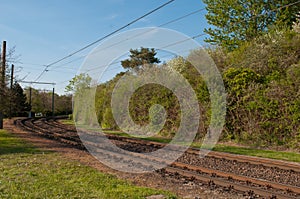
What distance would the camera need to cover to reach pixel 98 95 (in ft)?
96.4

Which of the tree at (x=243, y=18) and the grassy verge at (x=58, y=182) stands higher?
the tree at (x=243, y=18)

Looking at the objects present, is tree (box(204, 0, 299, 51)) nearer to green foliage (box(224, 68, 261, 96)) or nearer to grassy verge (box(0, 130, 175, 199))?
green foliage (box(224, 68, 261, 96))

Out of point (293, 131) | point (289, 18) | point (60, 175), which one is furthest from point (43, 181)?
point (289, 18)

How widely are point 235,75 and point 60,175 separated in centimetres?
1127

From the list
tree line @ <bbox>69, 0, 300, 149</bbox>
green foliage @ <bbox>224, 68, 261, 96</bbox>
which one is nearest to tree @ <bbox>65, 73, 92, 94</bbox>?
tree line @ <bbox>69, 0, 300, 149</bbox>

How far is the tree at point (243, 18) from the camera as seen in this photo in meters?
26.7

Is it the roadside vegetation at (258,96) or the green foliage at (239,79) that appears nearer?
the roadside vegetation at (258,96)

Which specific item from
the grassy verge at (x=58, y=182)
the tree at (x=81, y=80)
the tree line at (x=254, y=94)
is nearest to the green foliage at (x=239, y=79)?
the tree line at (x=254, y=94)

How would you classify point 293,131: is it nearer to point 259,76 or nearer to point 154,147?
point 259,76

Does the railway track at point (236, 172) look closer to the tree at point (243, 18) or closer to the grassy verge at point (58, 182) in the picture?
the grassy verge at point (58, 182)

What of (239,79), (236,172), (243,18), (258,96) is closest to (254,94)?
(258,96)

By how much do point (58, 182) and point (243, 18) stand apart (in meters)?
25.6

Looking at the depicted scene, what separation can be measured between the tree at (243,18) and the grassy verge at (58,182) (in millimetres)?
21749

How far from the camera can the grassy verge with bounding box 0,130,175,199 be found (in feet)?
19.2
